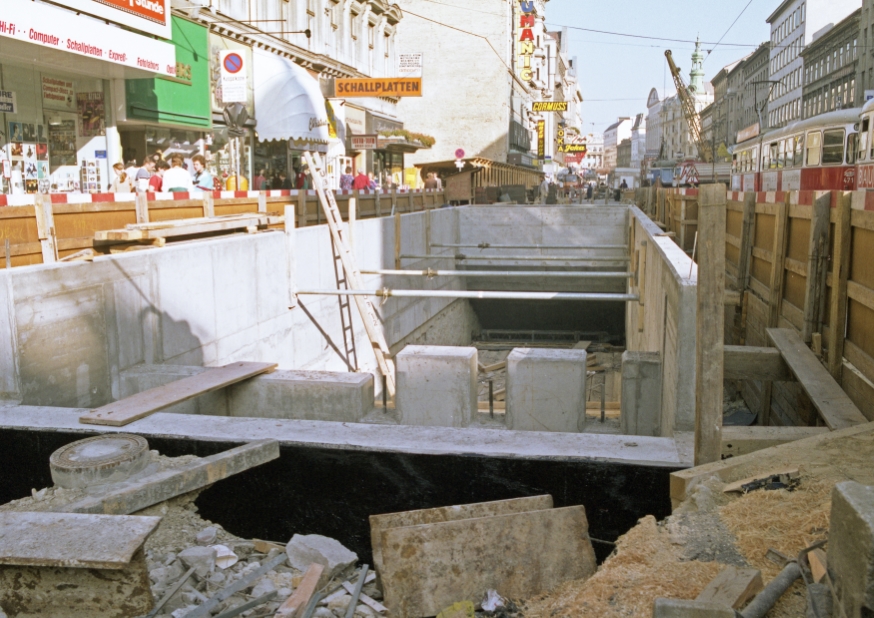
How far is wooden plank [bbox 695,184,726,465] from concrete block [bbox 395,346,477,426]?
10.6 ft

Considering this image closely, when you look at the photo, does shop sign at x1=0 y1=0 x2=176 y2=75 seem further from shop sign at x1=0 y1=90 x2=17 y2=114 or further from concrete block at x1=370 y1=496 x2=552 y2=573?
concrete block at x1=370 y1=496 x2=552 y2=573

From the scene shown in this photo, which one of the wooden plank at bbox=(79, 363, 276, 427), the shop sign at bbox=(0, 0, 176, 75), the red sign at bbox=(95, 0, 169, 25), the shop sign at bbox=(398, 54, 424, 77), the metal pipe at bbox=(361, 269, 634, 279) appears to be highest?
the shop sign at bbox=(398, 54, 424, 77)

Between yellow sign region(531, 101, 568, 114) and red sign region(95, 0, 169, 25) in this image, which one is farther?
yellow sign region(531, 101, 568, 114)

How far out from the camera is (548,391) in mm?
7988

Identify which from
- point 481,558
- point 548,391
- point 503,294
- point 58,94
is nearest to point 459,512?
point 481,558

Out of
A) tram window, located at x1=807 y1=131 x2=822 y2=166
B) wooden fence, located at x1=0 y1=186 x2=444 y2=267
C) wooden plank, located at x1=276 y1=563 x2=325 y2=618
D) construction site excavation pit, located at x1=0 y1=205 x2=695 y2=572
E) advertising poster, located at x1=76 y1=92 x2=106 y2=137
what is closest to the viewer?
wooden plank, located at x1=276 y1=563 x2=325 y2=618

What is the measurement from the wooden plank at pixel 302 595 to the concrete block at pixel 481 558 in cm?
39

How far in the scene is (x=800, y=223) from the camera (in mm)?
9016

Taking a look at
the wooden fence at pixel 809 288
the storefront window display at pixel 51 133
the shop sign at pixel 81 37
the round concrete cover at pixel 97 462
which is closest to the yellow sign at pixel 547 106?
the shop sign at pixel 81 37

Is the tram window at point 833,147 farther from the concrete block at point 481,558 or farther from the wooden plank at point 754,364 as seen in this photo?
the concrete block at point 481,558

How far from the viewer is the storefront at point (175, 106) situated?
18.8 metres

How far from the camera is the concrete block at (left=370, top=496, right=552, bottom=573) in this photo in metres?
4.86

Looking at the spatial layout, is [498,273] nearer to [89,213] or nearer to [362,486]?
[89,213]

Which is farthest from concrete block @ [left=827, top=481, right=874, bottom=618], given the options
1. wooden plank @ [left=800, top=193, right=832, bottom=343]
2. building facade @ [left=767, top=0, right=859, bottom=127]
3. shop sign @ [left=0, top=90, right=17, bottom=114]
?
building facade @ [left=767, top=0, right=859, bottom=127]
